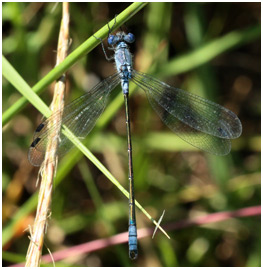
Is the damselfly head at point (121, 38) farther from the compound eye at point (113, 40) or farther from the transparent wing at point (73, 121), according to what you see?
the transparent wing at point (73, 121)

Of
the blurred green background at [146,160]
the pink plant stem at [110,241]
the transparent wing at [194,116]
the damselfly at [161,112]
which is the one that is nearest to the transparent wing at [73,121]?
the damselfly at [161,112]

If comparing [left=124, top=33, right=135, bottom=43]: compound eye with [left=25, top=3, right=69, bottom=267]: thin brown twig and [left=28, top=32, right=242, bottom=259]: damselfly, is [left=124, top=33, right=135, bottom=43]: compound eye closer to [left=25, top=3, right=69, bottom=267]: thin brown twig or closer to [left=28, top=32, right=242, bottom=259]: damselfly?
[left=28, top=32, right=242, bottom=259]: damselfly

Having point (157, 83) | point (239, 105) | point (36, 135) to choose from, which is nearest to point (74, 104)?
point (36, 135)

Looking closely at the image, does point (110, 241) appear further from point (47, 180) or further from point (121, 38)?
point (121, 38)

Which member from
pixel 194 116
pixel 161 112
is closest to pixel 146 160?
pixel 161 112

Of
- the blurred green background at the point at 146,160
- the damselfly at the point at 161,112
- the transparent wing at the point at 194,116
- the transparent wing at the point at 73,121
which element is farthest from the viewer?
the blurred green background at the point at 146,160

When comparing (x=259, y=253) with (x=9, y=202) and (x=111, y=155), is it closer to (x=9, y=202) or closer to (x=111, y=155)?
(x=111, y=155)
